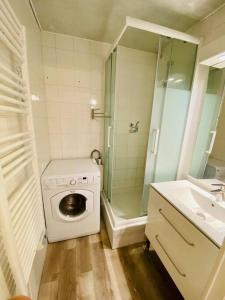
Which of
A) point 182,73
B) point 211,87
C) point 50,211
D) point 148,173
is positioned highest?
point 182,73

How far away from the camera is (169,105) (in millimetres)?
1437

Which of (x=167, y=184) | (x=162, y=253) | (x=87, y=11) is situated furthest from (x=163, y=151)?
(x=87, y=11)

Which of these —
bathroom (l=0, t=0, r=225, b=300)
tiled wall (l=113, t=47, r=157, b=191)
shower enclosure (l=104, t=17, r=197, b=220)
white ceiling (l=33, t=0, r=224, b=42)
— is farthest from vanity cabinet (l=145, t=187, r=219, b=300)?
white ceiling (l=33, t=0, r=224, b=42)

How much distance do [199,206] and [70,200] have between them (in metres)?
1.44

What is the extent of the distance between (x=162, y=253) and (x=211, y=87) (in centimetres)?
166

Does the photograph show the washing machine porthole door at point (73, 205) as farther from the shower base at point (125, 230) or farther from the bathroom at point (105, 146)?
the shower base at point (125, 230)

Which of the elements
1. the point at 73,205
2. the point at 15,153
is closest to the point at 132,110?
the point at 73,205

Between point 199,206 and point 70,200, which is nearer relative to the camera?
point 199,206

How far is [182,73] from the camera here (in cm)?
143

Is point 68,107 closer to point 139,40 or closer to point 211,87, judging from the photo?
point 139,40

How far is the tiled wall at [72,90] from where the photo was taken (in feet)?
5.64

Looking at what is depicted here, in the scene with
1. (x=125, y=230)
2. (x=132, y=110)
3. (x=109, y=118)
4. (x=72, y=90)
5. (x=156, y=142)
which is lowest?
(x=125, y=230)

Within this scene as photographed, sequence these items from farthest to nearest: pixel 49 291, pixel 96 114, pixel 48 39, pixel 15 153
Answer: pixel 96 114 < pixel 48 39 < pixel 49 291 < pixel 15 153

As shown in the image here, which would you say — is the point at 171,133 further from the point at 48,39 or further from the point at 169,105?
the point at 48,39
